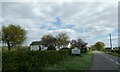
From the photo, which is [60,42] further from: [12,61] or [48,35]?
[12,61]

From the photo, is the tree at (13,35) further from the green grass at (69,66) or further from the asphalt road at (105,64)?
the green grass at (69,66)

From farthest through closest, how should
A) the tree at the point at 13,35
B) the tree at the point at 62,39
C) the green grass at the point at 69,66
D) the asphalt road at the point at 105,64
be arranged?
the tree at the point at 62,39 → the tree at the point at 13,35 → the asphalt road at the point at 105,64 → the green grass at the point at 69,66

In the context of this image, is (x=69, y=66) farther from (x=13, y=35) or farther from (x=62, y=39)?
(x=62, y=39)

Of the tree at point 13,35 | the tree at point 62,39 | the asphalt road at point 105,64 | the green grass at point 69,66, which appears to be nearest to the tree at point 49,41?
the tree at point 62,39

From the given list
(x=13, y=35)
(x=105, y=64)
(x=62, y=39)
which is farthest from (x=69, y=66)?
(x=62, y=39)

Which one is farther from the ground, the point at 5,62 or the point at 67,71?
the point at 5,62

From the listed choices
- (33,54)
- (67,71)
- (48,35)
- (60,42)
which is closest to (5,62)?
(33,54)

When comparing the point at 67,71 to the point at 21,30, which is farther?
the point at 21,30

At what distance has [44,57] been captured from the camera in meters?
17.5

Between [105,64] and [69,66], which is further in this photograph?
[105,64]

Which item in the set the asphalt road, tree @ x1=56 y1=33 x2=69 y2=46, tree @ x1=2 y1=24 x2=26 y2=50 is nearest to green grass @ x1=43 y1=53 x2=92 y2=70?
the asphalt road

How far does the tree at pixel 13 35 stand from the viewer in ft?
220

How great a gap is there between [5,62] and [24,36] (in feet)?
199

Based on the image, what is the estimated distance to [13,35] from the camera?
68.8m
